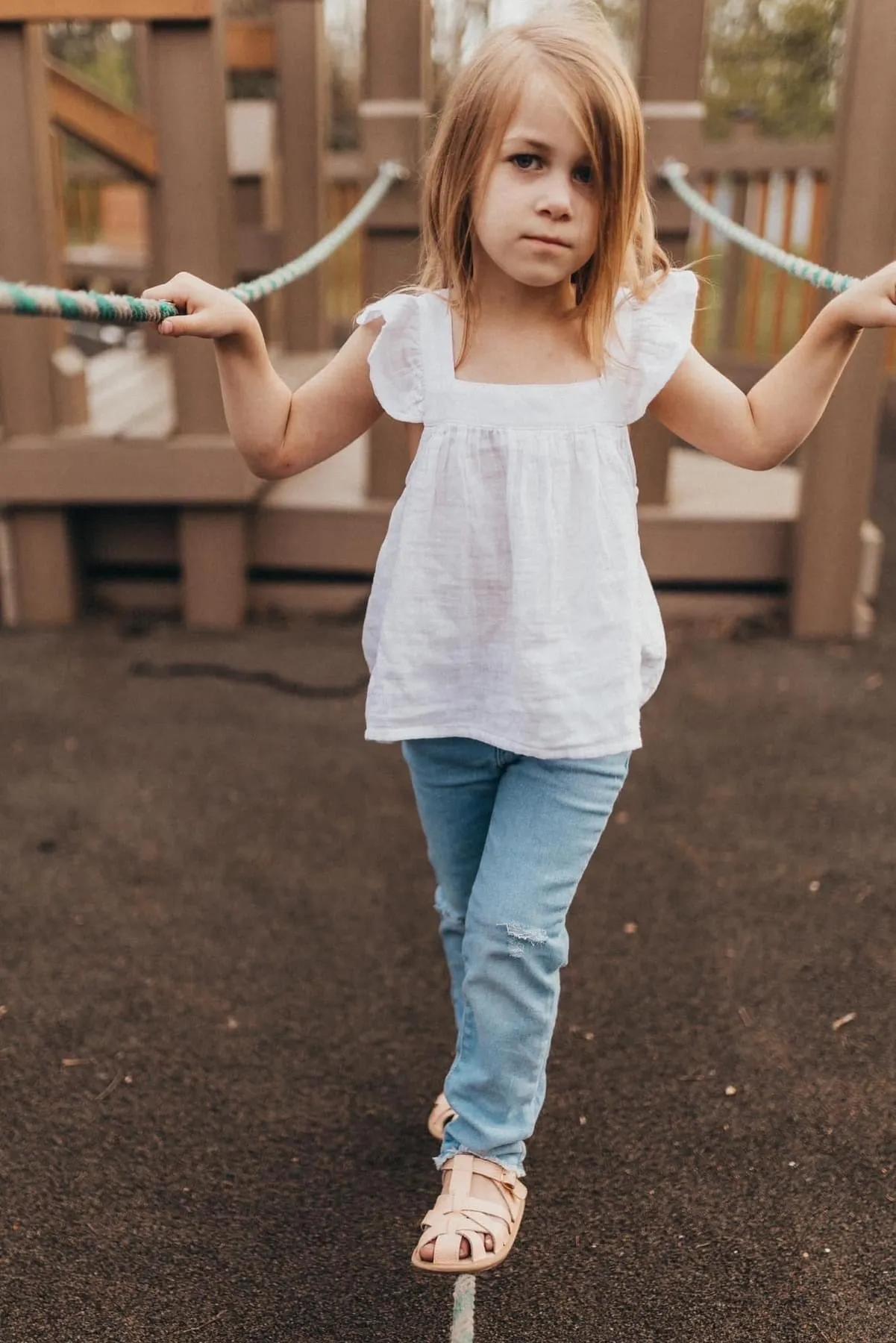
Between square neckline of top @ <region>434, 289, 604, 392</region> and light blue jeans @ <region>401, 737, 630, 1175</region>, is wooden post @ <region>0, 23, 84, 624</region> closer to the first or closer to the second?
square neckline of top @ <region>434, 289, 604, 392</region>

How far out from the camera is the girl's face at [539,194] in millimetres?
1271

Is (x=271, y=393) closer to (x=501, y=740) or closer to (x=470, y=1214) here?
(x=501, y=740)

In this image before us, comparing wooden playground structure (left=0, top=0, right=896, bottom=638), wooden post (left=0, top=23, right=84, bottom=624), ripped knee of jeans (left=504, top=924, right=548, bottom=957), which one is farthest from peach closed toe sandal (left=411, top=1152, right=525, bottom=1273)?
wooden post (left=0, top=23, right=84, bottom=624)

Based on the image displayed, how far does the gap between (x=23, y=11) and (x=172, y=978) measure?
2.49 metres

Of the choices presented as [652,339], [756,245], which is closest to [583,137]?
[652,339]

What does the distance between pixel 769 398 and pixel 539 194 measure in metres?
0.32

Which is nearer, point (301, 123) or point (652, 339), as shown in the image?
point (652, 339)

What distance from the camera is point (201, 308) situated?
1257mm

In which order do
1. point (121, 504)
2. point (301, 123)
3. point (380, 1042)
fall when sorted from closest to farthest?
point (380, 1042) → point (121, 504) → point (301, 123)

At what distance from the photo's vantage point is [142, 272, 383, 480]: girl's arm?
49.6 inches

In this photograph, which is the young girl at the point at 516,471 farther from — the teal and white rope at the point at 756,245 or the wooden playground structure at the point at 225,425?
the wooden playground structure at the point at 225,425

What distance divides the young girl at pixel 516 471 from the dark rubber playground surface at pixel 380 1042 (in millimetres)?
249

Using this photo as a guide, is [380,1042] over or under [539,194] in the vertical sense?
under

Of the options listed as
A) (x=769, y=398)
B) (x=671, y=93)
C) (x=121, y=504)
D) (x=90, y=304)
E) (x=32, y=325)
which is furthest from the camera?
(x=121, y=504)
